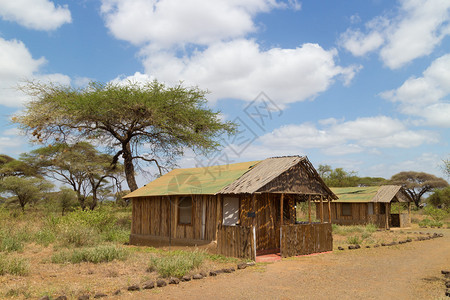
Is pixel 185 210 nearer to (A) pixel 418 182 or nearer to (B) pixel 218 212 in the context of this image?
(B) pixel 218 212

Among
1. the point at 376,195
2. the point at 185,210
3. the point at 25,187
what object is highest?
the point at 25,187

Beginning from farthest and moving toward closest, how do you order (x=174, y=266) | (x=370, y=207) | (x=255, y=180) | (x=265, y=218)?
(x=370, y=207)
(x=265, y=218)
(x=255, y=180)
(x=174, y=266)

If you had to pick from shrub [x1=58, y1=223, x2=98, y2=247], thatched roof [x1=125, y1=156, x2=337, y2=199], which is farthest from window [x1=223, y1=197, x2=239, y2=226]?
shrub [x1=58, y1=223, x2=98, y2=247]

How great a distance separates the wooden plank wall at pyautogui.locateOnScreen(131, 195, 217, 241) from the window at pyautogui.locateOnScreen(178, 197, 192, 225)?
6.5 inches

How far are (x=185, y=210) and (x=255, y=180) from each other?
3774mm

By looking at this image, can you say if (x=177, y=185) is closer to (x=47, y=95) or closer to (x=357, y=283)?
(x=357, y=283)

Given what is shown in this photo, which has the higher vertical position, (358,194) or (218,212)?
(358,194)

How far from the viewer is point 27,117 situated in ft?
70.6

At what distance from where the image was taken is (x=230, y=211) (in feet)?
45.4

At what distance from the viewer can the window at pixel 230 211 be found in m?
13.7

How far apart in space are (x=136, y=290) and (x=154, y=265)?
2.06 m

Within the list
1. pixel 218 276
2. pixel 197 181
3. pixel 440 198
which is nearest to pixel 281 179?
pixel 197 181

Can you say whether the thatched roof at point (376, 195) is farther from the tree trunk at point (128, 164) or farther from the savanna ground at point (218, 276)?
the tree trunk at point (128, 164)

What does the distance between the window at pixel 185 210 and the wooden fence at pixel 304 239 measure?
4278mm
